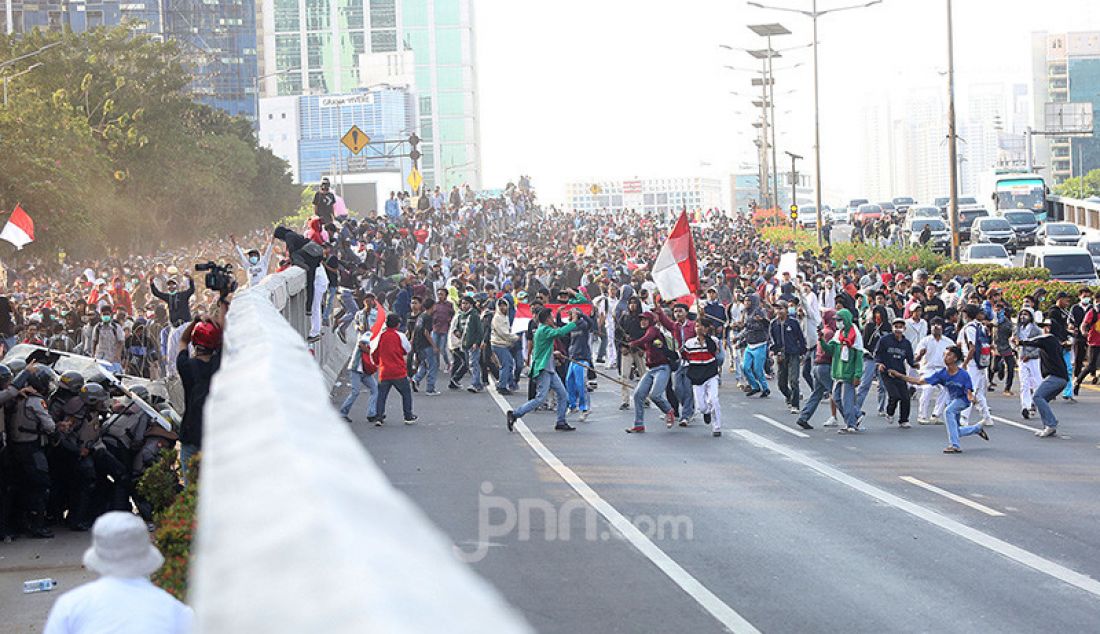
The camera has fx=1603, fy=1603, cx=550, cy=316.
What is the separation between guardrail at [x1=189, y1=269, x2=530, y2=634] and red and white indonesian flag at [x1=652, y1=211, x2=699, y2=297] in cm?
2069

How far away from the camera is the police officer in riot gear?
14.5 metres

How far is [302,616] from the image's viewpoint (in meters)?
1.93

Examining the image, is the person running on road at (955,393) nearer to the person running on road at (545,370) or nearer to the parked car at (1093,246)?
the person running on road at (545,370)

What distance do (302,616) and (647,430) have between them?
2039 centimetres

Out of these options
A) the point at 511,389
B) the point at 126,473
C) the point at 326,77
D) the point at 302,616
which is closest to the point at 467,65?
the point at 326,77

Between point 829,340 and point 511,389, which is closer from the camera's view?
point 829,340

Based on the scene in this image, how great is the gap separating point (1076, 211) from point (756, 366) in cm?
4875

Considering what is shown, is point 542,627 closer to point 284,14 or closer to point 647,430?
point 647,430

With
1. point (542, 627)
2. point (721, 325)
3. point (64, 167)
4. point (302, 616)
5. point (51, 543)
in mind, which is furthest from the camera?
point (64, 167)

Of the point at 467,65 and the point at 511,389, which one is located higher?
the point at 467,65

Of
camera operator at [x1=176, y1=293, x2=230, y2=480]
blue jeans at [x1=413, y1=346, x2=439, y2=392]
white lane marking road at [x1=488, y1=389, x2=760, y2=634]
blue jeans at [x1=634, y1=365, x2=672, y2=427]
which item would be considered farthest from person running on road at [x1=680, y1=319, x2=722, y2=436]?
camera operator at [x1=176, y1=293, x2=230, y2=480]

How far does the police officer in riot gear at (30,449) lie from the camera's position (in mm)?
14461

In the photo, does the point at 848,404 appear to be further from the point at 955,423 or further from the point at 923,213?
the point at 923,213

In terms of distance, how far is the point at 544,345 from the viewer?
2181 cm
